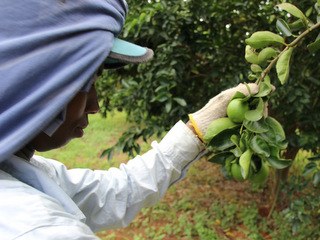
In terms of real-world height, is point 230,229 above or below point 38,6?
below

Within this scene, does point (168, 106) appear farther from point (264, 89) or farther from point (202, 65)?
point (264, 89)

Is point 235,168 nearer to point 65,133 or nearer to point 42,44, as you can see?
point 65,133

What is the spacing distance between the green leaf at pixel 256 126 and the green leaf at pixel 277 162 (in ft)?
0.29

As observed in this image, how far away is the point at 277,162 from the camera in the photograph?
1.15 meters

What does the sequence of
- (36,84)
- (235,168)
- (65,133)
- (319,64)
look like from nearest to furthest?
(36,84)
(65,133)
(235,168)
(319,64)

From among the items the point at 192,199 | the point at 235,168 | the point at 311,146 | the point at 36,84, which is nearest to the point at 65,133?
the point at 36,84

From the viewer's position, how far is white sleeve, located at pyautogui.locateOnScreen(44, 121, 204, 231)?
143 centimetres

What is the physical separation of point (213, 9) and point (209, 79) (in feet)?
1.73

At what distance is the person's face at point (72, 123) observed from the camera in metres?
0.99

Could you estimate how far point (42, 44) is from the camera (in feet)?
2.63

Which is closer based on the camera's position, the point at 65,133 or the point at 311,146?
the point at 65,133

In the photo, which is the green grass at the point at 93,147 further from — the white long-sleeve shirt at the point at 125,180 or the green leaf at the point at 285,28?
the green leaf at the point at 285,28

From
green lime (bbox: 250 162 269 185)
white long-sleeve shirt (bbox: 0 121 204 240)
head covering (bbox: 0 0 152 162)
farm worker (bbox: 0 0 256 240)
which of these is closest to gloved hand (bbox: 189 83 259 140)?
white long-sleeve shirt (bbox: 0 121 204 240)

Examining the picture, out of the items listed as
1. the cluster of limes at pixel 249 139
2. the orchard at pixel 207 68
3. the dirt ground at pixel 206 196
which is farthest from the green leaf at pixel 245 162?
the dirt ground at pixel 206 196
